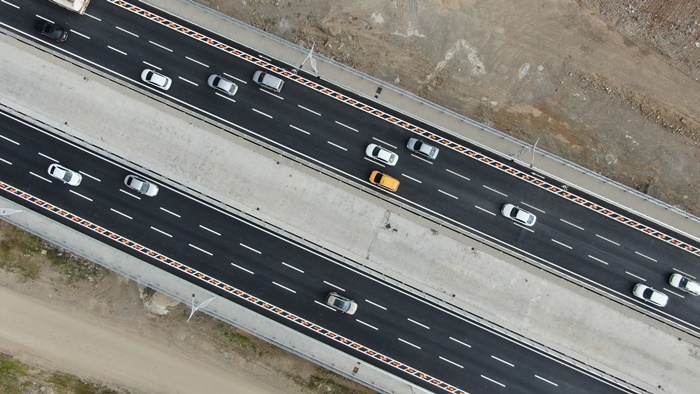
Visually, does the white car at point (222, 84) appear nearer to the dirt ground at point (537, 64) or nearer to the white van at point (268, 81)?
the white van at point (268, 81)

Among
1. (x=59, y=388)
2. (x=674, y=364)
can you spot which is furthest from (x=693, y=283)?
(x=59, y=388)

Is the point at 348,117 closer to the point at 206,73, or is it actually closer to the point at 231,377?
the point at 206,73

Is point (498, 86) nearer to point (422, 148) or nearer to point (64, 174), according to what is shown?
point (422, 148)

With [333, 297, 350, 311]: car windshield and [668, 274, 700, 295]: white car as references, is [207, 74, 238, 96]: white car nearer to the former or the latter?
[333, 297, 350, 311]: car windshield

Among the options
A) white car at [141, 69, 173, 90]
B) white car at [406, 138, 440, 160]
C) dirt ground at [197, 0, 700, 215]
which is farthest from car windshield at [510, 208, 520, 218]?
white car at [141, 69, 173, 90]

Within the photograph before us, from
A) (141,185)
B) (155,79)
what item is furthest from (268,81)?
(141,185)

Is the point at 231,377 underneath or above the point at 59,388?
above

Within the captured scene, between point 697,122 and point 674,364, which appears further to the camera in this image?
point 697,122
